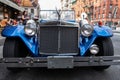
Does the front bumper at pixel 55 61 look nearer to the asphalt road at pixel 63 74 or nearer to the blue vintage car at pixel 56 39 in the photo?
the blue vintage car at pixel 56 39

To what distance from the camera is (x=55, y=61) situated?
614cm

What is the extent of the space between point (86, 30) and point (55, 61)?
1329 millimetres

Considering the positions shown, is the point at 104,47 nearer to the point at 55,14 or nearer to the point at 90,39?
the point at 90,39

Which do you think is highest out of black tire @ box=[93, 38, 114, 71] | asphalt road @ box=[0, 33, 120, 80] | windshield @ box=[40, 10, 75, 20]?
windshield @ box=[40, 10, 75, 20]

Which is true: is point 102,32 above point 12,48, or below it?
above

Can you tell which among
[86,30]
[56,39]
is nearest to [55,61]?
[56,39]

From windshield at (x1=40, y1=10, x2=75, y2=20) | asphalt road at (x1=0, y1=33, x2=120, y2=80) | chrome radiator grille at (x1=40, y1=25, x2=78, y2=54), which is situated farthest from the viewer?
windshield at (x1=40, y1=10, x2=75, y2=20)

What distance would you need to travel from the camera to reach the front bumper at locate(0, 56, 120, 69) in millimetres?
6156

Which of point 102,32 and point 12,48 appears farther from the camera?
point 102,32

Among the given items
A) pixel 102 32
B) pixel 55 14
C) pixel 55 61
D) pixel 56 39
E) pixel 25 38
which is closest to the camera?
pixel 55 61

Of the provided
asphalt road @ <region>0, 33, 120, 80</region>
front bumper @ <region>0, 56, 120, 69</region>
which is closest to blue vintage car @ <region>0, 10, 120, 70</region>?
front bumper @ <region>0, 56, 120, 69</region>

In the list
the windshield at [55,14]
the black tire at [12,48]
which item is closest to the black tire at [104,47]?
the black tire at [12,48]

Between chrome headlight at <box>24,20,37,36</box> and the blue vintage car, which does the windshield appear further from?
chrome headlight at <box>24,20,37,36</box>

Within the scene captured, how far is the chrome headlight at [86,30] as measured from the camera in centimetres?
701
